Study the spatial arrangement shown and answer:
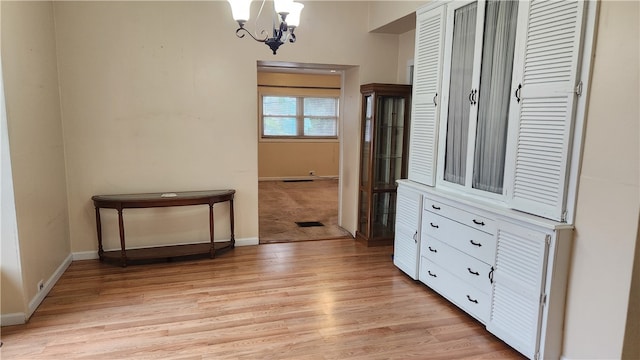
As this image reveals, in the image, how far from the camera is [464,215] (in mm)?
3080

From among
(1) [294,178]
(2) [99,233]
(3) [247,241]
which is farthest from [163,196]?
(1) [294,178]

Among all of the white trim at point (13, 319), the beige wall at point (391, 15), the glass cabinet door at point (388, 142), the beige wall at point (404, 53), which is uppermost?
the beige wall at point (391, 15)

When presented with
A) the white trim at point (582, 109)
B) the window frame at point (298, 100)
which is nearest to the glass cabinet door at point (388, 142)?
the white trim at point (582, 109)

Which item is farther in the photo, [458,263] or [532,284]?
[458,263]

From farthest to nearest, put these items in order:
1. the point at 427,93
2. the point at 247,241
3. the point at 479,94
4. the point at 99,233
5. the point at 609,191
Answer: the point at 247,241 < the point at 99,233 < the point at 427,93 < the point at 479,94 < the point at 609,191

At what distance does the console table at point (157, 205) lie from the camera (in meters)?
4.01

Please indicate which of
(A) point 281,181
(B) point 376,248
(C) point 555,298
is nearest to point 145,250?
(B) point 376,248

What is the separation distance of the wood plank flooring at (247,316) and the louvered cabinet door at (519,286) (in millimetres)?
148

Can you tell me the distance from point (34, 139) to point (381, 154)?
133 inches


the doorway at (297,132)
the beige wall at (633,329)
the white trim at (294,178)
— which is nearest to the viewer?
the beige wall at (633,329)

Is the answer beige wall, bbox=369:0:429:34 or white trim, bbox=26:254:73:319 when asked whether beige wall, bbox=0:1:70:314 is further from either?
beige wall, bbox=369:0:429:34

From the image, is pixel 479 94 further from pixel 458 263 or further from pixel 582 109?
Result: pixel 458 263

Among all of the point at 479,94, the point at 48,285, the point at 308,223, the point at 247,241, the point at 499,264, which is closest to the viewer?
the point at 499,264

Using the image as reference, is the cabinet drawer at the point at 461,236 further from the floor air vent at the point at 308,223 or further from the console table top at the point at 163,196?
the floor air vent at the point at 308,223
